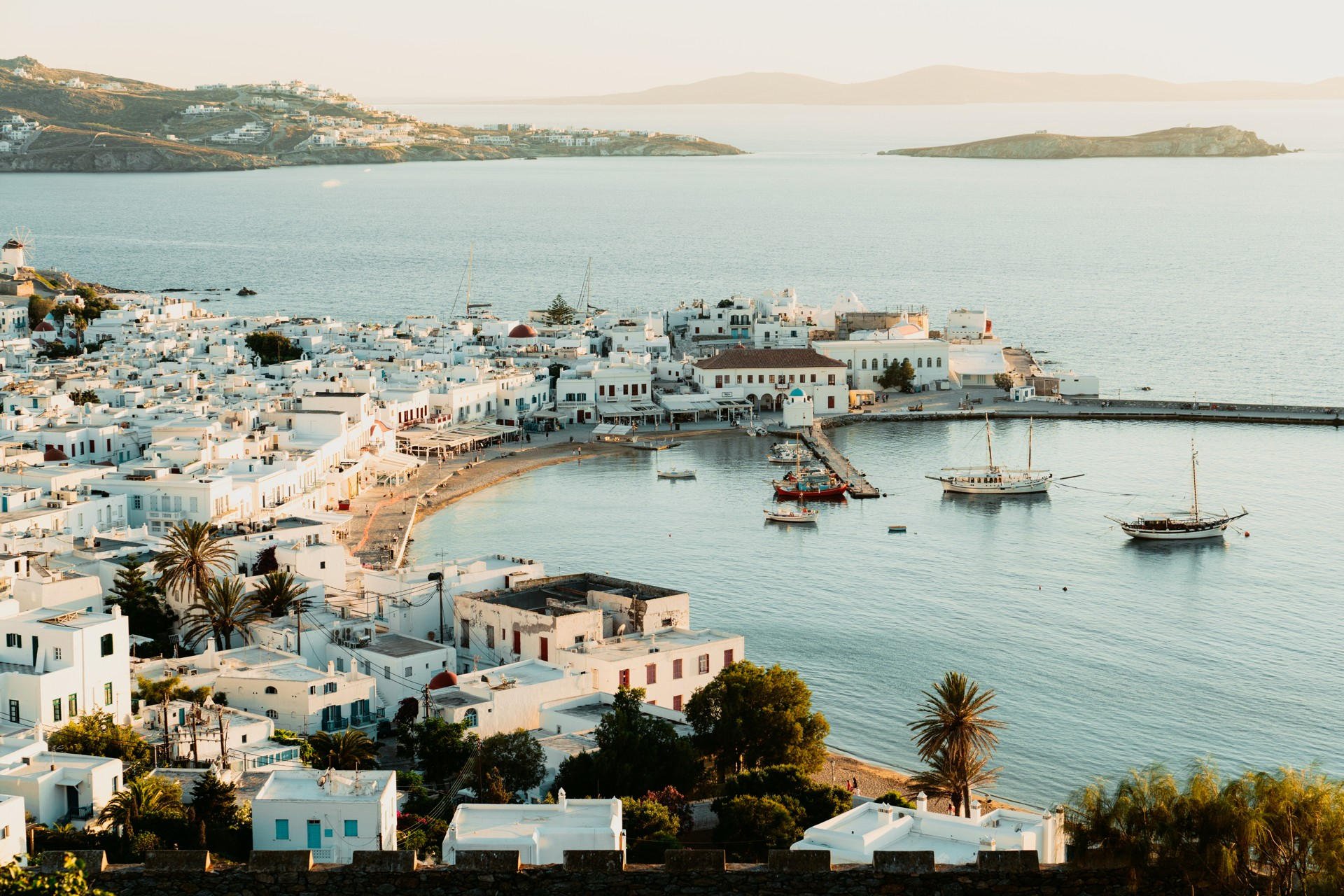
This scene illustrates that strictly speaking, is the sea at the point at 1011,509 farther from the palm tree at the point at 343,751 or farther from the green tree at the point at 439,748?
the palm tree at the point at 343,751

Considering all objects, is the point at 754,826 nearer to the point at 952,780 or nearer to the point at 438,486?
the point at 952,780

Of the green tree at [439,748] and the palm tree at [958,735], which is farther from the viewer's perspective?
the palm tree at [958,735]

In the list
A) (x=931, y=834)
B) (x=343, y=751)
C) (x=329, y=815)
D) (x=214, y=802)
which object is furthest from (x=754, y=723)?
(x=329, y=815)

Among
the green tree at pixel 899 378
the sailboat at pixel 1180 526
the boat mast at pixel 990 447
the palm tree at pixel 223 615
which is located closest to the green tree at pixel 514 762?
→ the palm tree at pixel 223 615

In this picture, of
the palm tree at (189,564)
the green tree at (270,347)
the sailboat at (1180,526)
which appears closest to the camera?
the palm tree at (189,564)

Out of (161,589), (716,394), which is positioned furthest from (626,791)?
(716,394)

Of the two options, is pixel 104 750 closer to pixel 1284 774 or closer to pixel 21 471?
pixel 1284 774
